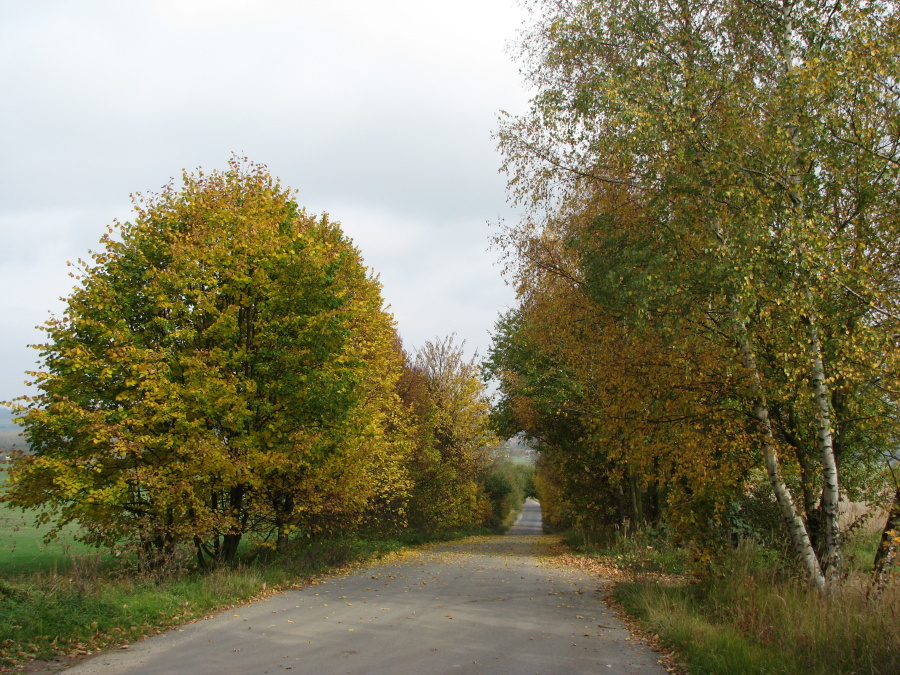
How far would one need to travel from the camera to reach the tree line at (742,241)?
825 centimetres

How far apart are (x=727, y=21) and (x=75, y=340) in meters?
13.4

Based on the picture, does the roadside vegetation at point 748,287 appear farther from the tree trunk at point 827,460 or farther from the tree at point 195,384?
the tree at point 195,384

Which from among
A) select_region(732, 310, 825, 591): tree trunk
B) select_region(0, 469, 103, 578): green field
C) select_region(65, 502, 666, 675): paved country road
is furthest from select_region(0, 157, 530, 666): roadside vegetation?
select_region(732, 310, 825, 591): tree trunk

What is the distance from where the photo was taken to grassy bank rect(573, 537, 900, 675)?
19.6 feet

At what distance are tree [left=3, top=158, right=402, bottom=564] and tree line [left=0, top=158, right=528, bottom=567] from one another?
4cm

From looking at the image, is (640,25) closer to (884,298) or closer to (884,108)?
(884,108)

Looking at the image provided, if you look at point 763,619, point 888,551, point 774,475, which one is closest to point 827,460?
point 774,475

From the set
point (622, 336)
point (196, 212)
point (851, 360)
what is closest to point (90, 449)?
point (196, 212)

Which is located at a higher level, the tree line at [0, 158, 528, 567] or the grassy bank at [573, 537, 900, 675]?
the tree line at [0, 158, 528, 567]

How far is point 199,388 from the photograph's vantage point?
11898mm

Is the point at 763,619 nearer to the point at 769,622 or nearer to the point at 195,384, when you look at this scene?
the point at 769,622

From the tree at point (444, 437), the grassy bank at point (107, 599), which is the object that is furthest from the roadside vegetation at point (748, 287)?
the tree at point (444, 437)

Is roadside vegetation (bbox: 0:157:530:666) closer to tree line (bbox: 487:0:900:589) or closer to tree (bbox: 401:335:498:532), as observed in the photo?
tree line (bbox: 487:0:900:589)

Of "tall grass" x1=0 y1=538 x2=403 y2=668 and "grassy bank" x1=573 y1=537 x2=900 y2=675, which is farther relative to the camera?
"tall grass" x1=0 y1=538 x2=403 y2=668
